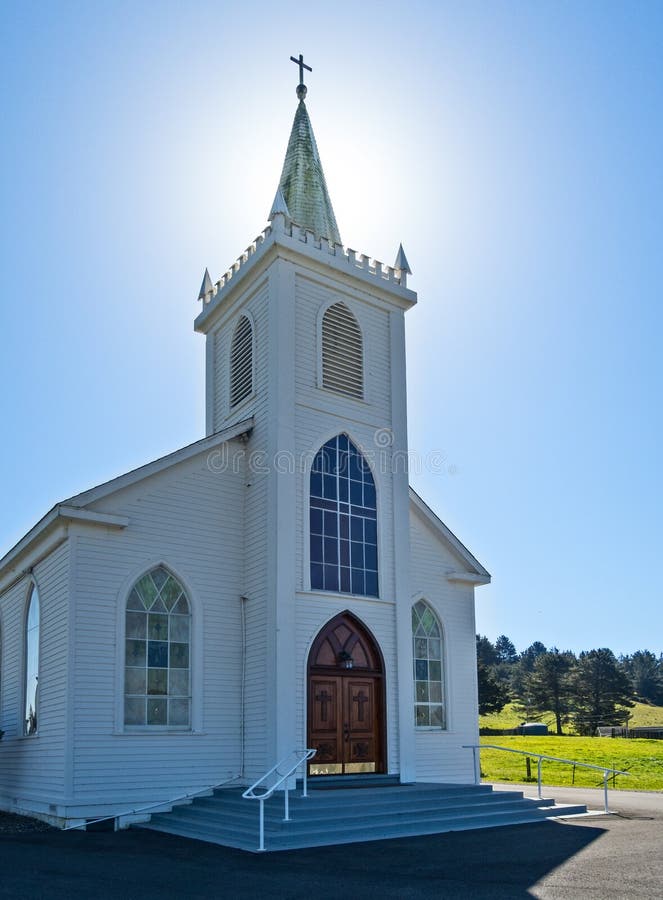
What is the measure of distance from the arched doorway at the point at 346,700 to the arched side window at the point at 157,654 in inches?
96.1

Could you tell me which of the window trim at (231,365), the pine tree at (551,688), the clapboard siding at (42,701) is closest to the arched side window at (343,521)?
the window trim at (231,365)

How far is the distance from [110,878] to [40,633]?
8026mm

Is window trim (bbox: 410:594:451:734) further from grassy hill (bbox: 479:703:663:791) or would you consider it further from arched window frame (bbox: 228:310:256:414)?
grassy hill (bbox: 479:703:663:791)

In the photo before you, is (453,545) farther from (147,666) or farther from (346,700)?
(147,666)

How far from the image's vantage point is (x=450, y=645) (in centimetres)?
2139

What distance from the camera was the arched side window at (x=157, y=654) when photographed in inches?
653

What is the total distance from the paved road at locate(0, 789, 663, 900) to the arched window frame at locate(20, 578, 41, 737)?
139 inches

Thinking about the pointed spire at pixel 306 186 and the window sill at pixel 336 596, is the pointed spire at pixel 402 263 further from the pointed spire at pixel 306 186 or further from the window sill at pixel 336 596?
the window sill at pixel 336 596

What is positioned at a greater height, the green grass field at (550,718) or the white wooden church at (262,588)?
the white wooden church at (262,588)

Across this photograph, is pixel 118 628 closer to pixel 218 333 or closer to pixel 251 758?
pixel 251 758

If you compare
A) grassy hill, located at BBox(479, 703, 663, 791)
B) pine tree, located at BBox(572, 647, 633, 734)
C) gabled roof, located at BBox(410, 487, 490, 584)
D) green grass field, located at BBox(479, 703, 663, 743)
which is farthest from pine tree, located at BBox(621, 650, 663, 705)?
gabled roof, located at BBox(410, 487, 490, 584)

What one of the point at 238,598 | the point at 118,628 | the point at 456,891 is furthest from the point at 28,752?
the point at 456,891

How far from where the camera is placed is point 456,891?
9891mm

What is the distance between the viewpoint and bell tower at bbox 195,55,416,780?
17.4m
